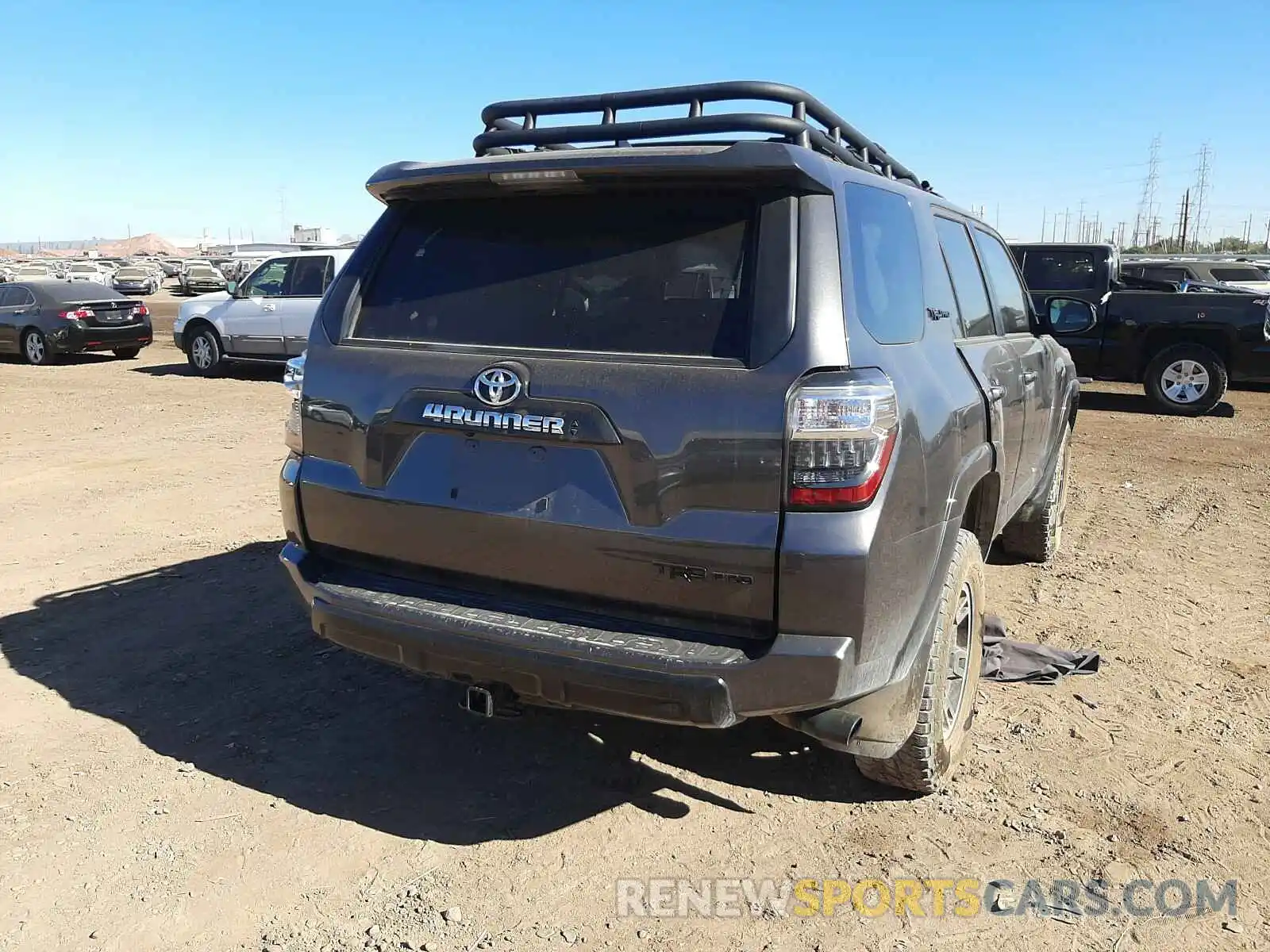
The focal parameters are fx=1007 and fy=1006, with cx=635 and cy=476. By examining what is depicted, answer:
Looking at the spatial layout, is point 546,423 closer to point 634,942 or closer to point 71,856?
point 634,942

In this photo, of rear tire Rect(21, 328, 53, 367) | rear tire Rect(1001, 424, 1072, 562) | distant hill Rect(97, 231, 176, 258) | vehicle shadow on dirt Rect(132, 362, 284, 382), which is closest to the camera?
rear tire Rect(1001, 424, 1072, 562)

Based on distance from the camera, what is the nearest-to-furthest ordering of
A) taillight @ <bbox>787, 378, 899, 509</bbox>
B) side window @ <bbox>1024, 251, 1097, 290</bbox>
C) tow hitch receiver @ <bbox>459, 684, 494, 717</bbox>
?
taillight @ <bbox>787, 378, 899, 509</bbox> → tow hitch receiver @ <bbox>459, 684, 494, 717</bbox> → side window @ <bbox>1024, 251, 1097, 290</bbox>

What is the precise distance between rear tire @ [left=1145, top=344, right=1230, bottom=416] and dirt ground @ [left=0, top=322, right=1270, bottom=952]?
290 inches

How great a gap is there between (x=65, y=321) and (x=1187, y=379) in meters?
17.3

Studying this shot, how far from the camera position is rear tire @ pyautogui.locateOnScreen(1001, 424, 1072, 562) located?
591 centimetres

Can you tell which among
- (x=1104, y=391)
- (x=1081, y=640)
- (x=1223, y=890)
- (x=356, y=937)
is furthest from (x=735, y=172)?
(x=1104, y=391)

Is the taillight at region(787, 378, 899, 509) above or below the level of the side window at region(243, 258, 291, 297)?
below

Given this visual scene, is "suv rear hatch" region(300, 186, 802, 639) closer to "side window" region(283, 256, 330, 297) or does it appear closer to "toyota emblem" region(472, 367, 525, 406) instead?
"toyota emblem" region(472, 367, 525, 406)

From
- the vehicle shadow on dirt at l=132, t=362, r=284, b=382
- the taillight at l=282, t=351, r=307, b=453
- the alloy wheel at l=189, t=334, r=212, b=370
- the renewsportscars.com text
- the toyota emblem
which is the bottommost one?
the renewsportscars.com text

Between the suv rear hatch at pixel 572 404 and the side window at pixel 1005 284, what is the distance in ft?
7.70

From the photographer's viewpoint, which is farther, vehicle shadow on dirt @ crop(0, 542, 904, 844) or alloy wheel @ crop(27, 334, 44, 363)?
alloy wheel @ crop(27, 334, 44, 363)

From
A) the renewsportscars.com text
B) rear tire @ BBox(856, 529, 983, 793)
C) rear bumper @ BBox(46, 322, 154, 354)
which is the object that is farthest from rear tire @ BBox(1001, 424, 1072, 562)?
rear bumper @ BBox(46, 322, 154, 354)

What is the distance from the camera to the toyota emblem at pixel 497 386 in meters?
2.84

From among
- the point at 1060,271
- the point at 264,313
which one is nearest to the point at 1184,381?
the point at 1060,271
